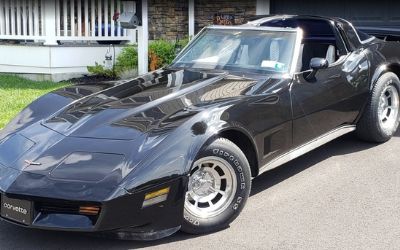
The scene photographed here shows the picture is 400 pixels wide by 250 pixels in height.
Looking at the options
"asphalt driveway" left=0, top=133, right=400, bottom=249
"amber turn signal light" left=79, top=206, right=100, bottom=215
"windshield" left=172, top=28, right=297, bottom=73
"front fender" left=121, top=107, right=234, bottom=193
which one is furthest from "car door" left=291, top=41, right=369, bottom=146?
"amber turn signal light" left=79, top=206, right=100, bottom=215

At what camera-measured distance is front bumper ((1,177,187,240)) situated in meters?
3.55

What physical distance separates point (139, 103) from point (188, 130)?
2.12ft

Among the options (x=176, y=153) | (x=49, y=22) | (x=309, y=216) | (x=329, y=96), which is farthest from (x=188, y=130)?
(x=49, y=22)

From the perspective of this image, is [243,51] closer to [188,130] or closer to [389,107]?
[188,130]

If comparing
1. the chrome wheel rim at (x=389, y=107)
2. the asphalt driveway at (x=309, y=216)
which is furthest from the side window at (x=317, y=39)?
the asphalt driveway at (x=309, y=216)

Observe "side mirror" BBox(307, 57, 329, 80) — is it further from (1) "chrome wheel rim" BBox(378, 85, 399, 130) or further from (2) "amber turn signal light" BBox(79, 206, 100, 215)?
(2) "amber turn signal light" BBox(79, 206, 100, 215)

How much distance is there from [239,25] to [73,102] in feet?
6.74

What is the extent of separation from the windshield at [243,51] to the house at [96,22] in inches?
209

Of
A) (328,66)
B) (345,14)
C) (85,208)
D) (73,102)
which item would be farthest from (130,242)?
(345,14)

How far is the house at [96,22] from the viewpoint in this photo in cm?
1155

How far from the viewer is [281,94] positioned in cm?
484

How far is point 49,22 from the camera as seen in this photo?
1186 centimetres

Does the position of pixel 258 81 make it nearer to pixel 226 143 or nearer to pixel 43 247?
pixel 226 143

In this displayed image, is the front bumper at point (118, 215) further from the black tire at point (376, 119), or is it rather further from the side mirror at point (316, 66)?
the black tire at point (376, 119)
